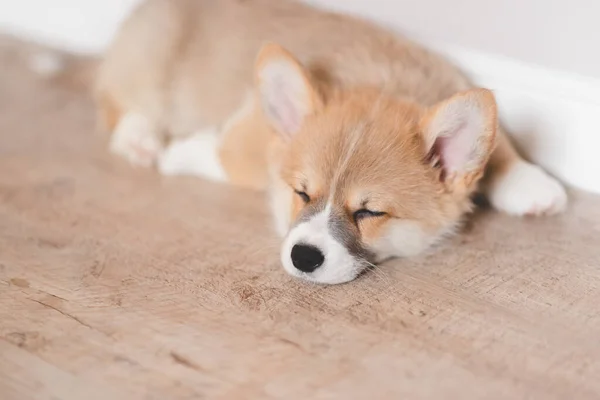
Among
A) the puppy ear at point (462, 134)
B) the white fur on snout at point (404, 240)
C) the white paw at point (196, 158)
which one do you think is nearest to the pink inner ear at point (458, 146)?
the puppy ear at point (462, 134)

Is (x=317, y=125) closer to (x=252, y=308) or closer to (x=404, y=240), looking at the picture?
(x=404, y=240)

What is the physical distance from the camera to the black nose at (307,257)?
152 cm

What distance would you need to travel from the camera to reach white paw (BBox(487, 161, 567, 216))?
6.10ft

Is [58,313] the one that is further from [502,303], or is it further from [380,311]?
[502,303]

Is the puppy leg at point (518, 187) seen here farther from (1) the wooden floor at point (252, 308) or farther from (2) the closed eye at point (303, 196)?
(2) the closed eye at point (303, 196)

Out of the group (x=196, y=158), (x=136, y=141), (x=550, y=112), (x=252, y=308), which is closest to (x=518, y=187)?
(x=550, y=112)

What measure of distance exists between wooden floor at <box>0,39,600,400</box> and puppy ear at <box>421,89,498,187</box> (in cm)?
19

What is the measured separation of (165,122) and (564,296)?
1.39 meters

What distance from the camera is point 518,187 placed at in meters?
1.87

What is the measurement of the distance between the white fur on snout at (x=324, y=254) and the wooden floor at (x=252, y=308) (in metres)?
0.03

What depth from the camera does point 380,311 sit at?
1.46 metres

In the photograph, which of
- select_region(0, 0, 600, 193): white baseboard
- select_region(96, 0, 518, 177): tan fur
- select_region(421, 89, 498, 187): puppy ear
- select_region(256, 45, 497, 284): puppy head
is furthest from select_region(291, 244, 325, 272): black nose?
select_region(0, 0, 600, 193): white baseboard

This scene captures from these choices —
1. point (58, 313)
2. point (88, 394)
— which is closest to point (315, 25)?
point (58, 313)

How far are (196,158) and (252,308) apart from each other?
812 mm
